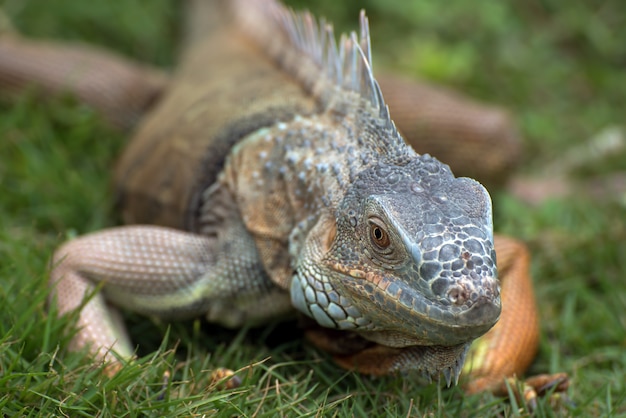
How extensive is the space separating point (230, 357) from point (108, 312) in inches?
28.2

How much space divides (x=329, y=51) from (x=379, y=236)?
1551 mm

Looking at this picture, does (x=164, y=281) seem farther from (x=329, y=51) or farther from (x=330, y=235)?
(x=329, y=51)

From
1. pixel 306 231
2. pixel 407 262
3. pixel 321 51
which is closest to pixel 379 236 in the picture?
pixel 407 262

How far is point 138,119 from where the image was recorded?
21.5ft

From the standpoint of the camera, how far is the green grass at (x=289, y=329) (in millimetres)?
3746

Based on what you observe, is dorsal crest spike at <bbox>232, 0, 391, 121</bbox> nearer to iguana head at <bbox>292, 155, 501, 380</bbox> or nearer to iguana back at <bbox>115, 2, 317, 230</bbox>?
iguana back at <bbox>115, 2, 317, 230</bbox>

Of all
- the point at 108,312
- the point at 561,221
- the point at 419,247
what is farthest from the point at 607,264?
the point at 108,312

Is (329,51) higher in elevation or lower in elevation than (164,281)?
higher

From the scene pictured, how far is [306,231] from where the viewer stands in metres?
3.94

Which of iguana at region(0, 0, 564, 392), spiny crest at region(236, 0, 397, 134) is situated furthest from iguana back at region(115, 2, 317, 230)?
spiny crest at region(236, 0, 397, 134)

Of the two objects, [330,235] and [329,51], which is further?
[329,51]

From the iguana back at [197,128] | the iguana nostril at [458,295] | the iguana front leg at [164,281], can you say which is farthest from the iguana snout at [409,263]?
the iguana back at [197,128]

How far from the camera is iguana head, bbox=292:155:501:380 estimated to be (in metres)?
3.23

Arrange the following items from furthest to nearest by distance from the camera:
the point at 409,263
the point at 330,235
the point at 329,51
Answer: the point at 329,51
the point at 330,235
the point at 409,263
